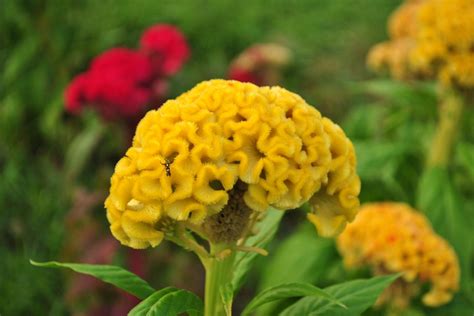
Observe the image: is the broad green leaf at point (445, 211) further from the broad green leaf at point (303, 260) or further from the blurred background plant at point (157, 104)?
the broad green leaf at point (303, 260)

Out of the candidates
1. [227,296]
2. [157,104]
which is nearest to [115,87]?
[157,104]

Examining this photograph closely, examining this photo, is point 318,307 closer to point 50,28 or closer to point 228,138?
point 228,138

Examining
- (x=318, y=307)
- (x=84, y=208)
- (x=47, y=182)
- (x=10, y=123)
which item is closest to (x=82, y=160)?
(x=47, y=182)

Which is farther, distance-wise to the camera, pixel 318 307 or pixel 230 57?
pixel 230 57

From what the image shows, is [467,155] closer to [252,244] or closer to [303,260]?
[303,260]

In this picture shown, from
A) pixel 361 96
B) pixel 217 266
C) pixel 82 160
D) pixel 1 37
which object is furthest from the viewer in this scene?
pixel 361 96

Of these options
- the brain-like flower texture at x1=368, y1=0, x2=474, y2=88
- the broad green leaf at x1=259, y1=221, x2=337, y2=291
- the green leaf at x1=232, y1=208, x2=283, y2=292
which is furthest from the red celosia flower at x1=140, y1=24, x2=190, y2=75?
the green leaf at x1=232, y1=208, x2=283, y2=292

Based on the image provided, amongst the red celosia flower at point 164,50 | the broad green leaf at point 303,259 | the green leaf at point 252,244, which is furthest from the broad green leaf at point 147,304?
the red celosia flower at point 164,50

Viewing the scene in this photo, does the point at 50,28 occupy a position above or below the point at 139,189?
below
